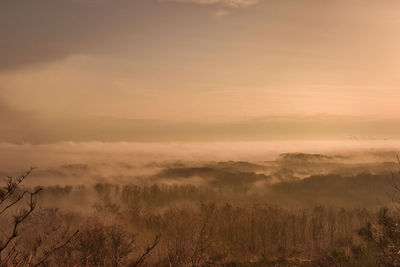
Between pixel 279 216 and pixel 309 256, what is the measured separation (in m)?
52.7

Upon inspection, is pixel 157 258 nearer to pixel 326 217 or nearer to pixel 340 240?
pixel 340 240

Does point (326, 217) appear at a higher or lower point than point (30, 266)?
lower

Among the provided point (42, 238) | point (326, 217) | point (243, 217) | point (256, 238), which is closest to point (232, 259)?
point (256, 238)

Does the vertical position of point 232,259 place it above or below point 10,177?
below

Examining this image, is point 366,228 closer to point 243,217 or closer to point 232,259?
point 232,259

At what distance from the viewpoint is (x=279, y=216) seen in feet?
631

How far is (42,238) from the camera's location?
920 cm

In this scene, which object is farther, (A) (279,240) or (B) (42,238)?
(A) (279,240)

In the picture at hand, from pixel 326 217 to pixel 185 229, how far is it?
71.8 metres

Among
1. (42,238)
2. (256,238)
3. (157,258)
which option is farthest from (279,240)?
(42,238)

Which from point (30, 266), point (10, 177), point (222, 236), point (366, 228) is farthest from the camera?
point (222, 236)

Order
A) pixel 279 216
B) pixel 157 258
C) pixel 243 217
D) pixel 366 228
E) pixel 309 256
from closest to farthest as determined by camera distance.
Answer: pixel 366 228 < pixel 157 258 < pixel 309 256 < pixel 243 217 < pixel 279 216

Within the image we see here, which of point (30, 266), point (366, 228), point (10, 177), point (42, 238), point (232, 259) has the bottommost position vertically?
point (232, 259)

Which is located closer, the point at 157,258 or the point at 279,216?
the point at 157,258
